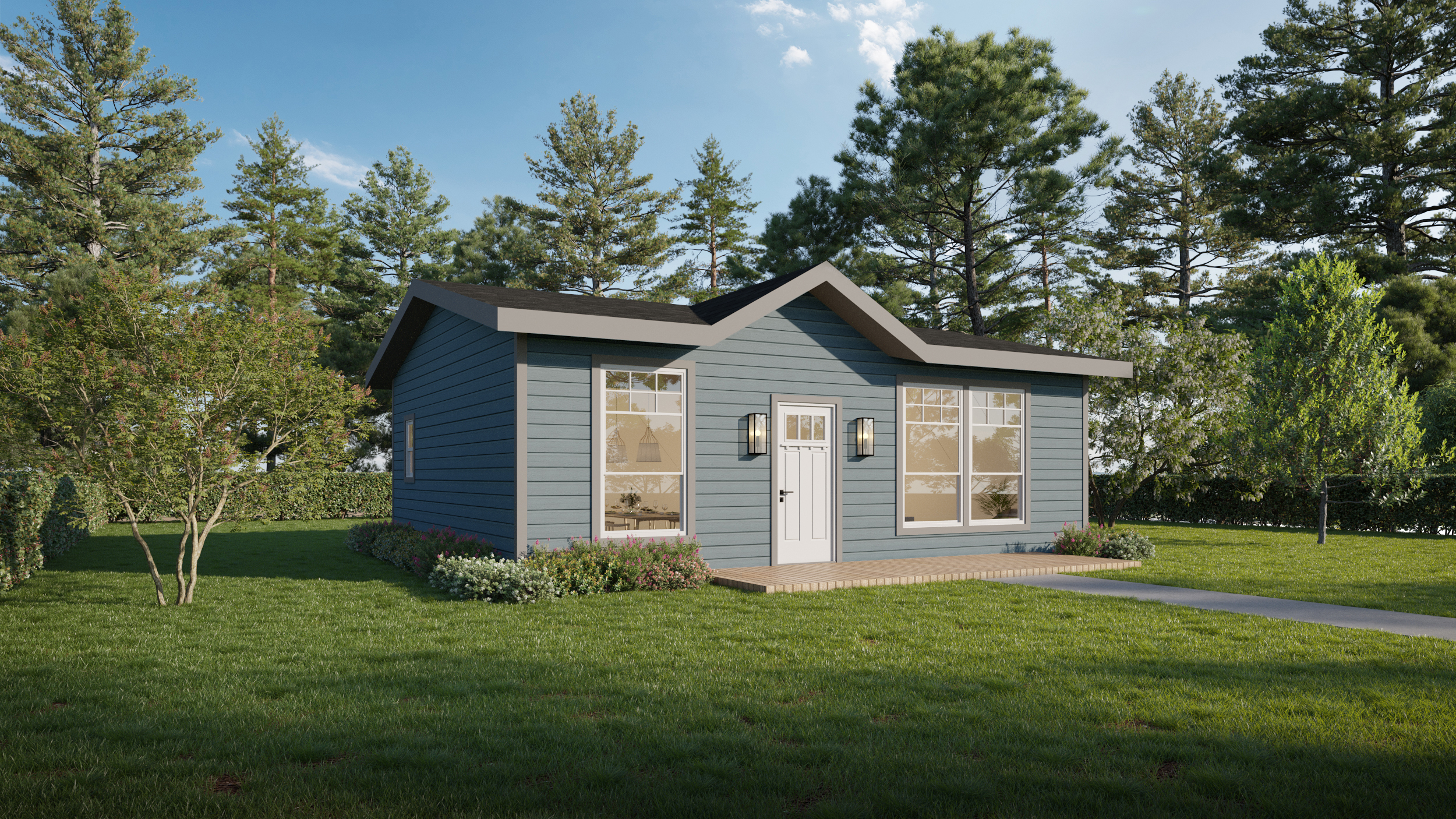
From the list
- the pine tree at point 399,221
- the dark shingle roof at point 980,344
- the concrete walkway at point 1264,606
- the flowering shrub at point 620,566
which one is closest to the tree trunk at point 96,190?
the pine tree at point 399,221

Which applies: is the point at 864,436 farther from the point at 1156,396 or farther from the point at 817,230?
the point at 817,230

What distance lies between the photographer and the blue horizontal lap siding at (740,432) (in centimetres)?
960

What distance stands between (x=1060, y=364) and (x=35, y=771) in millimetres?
12565

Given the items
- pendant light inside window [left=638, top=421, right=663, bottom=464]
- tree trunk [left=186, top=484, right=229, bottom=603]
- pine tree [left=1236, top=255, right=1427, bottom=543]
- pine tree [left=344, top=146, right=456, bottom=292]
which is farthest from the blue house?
pine tree [left=344, top=146, right=456, bottom=292]

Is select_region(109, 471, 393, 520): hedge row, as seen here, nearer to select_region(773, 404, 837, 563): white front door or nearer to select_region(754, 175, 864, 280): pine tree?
select_region(773, 404, 837, 563): white front door

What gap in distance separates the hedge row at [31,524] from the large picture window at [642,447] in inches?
208

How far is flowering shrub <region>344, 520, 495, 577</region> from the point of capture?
10.2 m

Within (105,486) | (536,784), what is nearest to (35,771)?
(536,784)

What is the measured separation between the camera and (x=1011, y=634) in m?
7.00

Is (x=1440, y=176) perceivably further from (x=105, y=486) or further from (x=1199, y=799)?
(x=105, y=486)

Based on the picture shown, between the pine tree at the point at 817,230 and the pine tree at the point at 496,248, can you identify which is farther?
the pine tree at the point at 496,248

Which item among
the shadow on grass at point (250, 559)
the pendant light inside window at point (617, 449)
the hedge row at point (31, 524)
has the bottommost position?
the shadow on grass at point (250, 559)

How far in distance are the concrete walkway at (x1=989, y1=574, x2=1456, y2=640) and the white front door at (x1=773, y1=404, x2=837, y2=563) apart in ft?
7.49

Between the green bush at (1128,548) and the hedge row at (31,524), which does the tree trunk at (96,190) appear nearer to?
the hedge row at (31,524)
